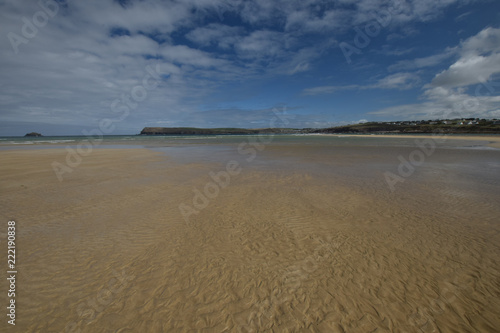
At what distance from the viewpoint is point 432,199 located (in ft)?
29.0

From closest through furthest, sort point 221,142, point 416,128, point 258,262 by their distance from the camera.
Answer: point 258,262
point 221,142
point 416,128

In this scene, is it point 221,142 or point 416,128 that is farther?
point 416,128

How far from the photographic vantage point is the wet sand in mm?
3482

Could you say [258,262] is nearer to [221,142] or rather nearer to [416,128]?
[221,142]

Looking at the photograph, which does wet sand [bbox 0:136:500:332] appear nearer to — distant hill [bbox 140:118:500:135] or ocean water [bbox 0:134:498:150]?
ocean water [bbox 0:134:498:150]

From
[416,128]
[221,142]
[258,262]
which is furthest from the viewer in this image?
[416,128]

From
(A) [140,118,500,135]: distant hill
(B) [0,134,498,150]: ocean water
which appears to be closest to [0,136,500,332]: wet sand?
(B) [0,134,498,150]: ocean water

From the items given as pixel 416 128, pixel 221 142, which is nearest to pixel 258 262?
pixel 221 142

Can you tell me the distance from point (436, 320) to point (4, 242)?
10204 mm

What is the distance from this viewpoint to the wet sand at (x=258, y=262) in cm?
348

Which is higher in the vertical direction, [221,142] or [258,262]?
[221,142]

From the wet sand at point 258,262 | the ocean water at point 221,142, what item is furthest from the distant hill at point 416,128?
the wet sand at point 258,262

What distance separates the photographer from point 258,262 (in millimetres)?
4863

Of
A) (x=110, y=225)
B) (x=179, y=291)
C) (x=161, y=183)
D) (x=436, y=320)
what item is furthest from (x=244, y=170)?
(x=436, y=320)
